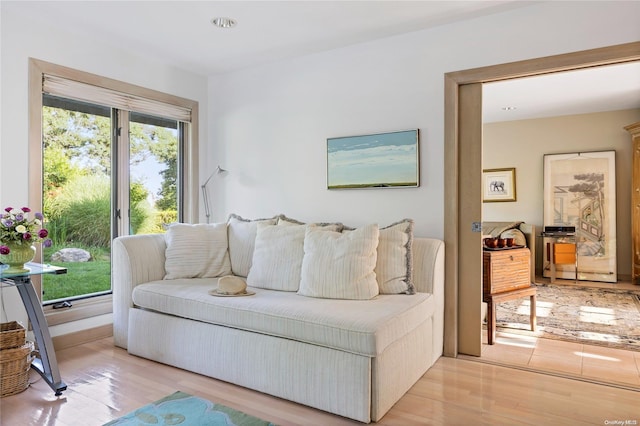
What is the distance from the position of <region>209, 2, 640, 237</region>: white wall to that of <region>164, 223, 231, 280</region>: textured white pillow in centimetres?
66

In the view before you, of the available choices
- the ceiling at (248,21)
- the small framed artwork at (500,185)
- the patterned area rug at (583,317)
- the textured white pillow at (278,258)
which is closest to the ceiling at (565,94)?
the small framed artwork at (500,185)

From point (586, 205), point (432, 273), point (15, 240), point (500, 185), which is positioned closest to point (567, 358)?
point (432, 273)

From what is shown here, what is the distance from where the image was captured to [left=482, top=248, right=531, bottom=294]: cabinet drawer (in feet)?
10.7

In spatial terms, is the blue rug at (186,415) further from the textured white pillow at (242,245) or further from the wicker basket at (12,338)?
the textured white pillow at (242,245)

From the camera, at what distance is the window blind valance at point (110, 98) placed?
10.3 feet

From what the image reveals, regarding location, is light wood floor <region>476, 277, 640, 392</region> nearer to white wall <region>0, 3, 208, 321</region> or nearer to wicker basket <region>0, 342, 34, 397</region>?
wicker basket <region>0, 342, 34, 397</region>

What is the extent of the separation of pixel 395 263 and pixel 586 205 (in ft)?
15.9

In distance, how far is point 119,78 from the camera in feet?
11.7

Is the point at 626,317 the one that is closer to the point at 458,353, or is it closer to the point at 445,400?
the point at 458,353

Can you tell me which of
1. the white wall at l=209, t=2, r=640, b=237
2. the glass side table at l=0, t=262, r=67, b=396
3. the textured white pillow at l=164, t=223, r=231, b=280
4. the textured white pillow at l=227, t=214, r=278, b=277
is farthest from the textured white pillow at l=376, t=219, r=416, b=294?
the glass side table at l=0, t=262, r=67, b=396

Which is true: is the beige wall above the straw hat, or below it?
above

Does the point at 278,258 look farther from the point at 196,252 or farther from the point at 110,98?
the point at 110,98

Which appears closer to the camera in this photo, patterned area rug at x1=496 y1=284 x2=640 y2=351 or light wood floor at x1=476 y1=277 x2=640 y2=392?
light wood floor at x1=476 y1=277 x2=640 y2=392

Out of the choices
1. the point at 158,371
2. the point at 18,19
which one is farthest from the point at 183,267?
the point at 18,19
